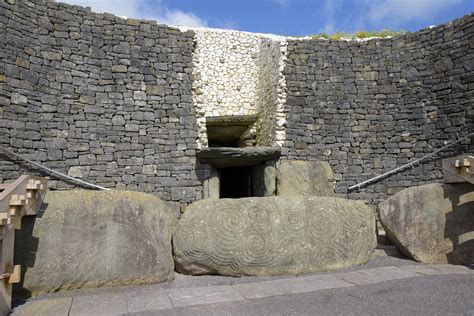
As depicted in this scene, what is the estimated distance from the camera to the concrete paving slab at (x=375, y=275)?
447cm

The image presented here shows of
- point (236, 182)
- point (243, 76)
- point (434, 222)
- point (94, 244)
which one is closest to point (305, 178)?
point (236, 182)

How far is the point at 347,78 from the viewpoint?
8977mm

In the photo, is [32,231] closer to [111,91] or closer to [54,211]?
[54,211]

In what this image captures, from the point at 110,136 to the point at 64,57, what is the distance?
1.85 metres

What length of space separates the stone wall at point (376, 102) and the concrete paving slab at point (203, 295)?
4.77 m

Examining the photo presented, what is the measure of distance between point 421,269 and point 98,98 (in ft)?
22.3

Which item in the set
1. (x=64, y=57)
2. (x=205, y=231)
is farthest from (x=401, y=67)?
(x=64, y=57)

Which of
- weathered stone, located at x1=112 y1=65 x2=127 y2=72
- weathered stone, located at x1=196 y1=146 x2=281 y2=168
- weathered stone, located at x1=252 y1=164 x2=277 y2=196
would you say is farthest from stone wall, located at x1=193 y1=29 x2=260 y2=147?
weathered stone, located at x1=112 y1=65 x2=127 y2=72

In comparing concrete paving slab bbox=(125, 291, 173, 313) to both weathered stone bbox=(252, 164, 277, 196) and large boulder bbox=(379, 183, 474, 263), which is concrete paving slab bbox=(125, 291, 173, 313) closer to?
large boulder bbox=(379, 183, 474, 263)

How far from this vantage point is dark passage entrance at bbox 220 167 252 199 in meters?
9.62

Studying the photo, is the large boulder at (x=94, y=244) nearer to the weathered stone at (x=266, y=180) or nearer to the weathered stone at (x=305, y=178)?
the weathered stone at (x=266, y=180)

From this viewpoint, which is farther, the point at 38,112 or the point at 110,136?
the point at 110,136

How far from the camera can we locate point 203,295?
4.03 metres

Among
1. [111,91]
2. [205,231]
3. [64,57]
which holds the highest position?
[64,57]
